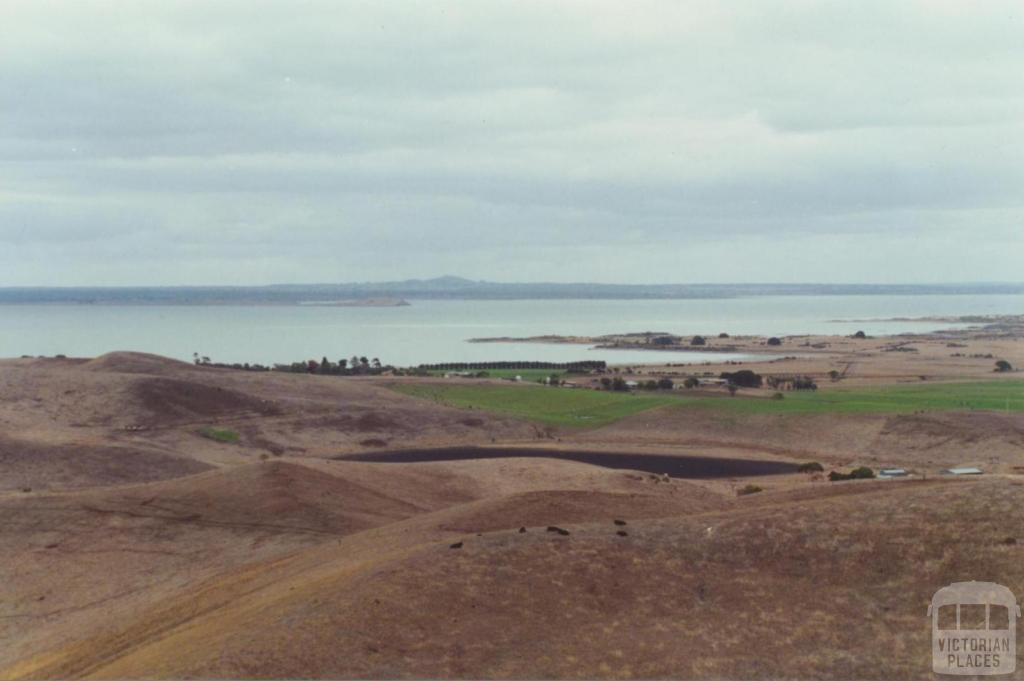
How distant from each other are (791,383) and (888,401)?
16.1m

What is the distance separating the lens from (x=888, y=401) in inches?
2800

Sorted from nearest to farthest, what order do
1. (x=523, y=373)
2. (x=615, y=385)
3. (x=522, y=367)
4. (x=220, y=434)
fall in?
1. (x=220, y=434)
2. (x=615, y=385)
3. (x=523, y=373)
4. (x=522, y=367)

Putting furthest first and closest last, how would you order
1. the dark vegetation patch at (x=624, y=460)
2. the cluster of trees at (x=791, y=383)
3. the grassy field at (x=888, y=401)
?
1. the cluster of trees at (x=791, y=383)
2. the grassy field at (x=888, y=401)
3. the dark vegetation patch at (x=624, y=460)

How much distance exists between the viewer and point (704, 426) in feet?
217

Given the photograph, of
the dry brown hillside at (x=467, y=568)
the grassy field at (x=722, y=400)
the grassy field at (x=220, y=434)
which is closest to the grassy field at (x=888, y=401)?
the grassy field at (x=722, y=400)

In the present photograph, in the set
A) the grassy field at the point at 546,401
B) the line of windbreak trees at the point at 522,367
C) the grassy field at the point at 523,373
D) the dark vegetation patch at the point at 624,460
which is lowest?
the dark vegetation patch at the point at 624,460

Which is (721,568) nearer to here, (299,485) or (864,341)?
(299,485)

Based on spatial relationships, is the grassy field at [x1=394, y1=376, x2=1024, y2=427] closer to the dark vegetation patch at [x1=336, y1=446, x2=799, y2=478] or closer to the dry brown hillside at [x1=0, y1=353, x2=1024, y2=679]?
the dark vegetation patch at [x1=336, y1=446, x2=799, y2=478]

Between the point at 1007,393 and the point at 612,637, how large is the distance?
204 feet

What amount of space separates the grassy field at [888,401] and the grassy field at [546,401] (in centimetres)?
480

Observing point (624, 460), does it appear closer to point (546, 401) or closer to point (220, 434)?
point (220, 434)

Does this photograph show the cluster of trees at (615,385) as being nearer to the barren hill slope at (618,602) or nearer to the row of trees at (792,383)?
the row of trees at (792,383)

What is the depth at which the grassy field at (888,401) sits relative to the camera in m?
66.4

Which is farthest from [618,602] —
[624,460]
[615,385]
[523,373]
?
[523,373]
